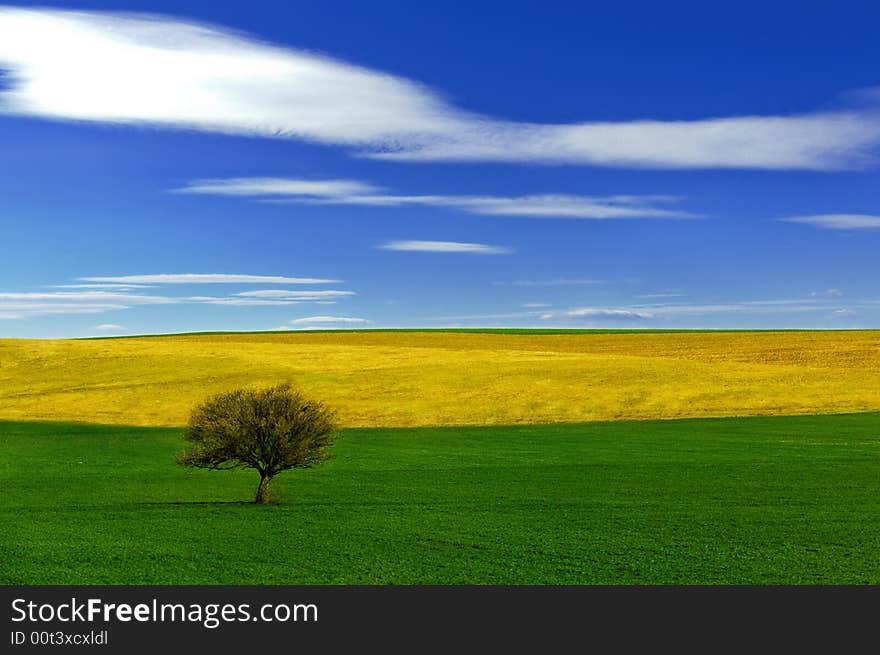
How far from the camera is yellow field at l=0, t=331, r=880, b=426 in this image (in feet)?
176

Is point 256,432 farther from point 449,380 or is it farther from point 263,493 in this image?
point 449,380

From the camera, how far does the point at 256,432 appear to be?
26.2 metres

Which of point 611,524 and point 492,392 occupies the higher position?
point 492,392

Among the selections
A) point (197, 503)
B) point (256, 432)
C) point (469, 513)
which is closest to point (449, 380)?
point (197, 503)

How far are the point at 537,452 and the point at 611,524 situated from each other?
619 inches

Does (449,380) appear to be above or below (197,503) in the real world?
above

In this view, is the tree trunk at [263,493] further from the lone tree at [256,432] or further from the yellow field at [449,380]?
the yellow field at [449,380]

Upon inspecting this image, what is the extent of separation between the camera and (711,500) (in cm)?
2798

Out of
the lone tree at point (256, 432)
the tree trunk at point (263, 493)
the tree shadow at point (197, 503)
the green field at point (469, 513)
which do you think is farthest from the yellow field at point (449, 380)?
the lone tree at point (256, 432)

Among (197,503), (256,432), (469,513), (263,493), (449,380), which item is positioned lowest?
(469,513)

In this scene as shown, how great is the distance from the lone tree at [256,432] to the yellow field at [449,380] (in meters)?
24.2

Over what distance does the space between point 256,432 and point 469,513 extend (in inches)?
268
